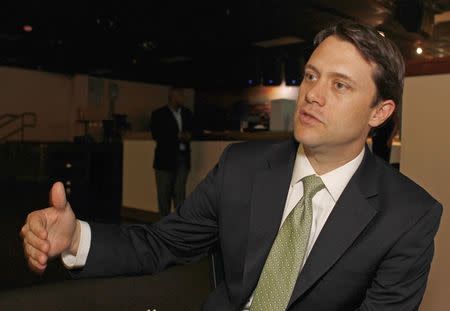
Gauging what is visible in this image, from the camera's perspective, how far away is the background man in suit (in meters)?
4.53

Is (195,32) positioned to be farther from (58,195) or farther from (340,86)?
(58,195)

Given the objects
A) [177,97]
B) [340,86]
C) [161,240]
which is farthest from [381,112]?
[177,97]

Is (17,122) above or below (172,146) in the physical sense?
above

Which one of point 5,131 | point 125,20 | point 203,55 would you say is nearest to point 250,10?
point 125,20

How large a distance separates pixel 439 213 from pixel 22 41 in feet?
39.5

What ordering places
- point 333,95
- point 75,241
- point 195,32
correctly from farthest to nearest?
point 195,32 < point 333,95 < point 75,241

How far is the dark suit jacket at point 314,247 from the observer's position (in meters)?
1.13

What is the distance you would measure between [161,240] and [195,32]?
27.0 ft

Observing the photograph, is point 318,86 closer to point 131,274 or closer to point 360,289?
point 360,289

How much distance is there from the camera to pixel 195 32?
9.02 meters

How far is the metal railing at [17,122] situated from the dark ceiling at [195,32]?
1.59 metres

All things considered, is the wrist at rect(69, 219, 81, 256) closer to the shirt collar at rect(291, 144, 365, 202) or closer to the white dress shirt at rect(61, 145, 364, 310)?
the white dress shirt at rect(61, 145, 364, 310)

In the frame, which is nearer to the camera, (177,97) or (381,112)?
(381,112)

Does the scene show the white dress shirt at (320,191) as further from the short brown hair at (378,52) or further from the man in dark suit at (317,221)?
the short brown hair at (378,52)
